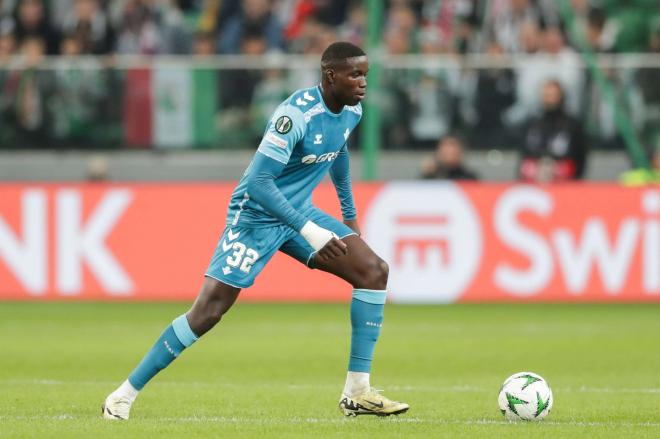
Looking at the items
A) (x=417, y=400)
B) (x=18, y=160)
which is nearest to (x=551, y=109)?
(x=18, y=160)

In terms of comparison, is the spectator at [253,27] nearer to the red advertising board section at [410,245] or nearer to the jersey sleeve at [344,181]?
the red advertising board section at [410,245]

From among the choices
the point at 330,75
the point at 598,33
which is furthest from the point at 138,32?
the point at 330,75

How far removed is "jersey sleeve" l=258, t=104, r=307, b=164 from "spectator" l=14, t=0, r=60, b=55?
38.4 ft

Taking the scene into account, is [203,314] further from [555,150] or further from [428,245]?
[555,150]

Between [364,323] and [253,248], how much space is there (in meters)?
0.76

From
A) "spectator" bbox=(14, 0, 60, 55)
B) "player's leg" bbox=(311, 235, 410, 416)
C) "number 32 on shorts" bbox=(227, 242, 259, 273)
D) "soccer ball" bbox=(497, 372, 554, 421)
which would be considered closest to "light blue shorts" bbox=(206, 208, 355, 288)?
"number 32 on shorts" bbox=(227, 242, 259, 273)

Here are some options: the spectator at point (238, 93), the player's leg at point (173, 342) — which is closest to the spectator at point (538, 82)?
the spectator at point (238, 93)

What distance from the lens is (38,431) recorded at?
22.9ft

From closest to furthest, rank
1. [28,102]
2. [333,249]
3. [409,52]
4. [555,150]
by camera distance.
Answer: [333,249]
[555,150]
[28,102]
[409,52]

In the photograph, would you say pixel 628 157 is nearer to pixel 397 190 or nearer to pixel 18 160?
pixel 397 190

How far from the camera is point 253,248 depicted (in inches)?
304

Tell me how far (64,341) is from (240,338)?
1614 mm

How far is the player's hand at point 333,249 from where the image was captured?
723 centimetres

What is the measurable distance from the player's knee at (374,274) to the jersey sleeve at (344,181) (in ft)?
2.44
